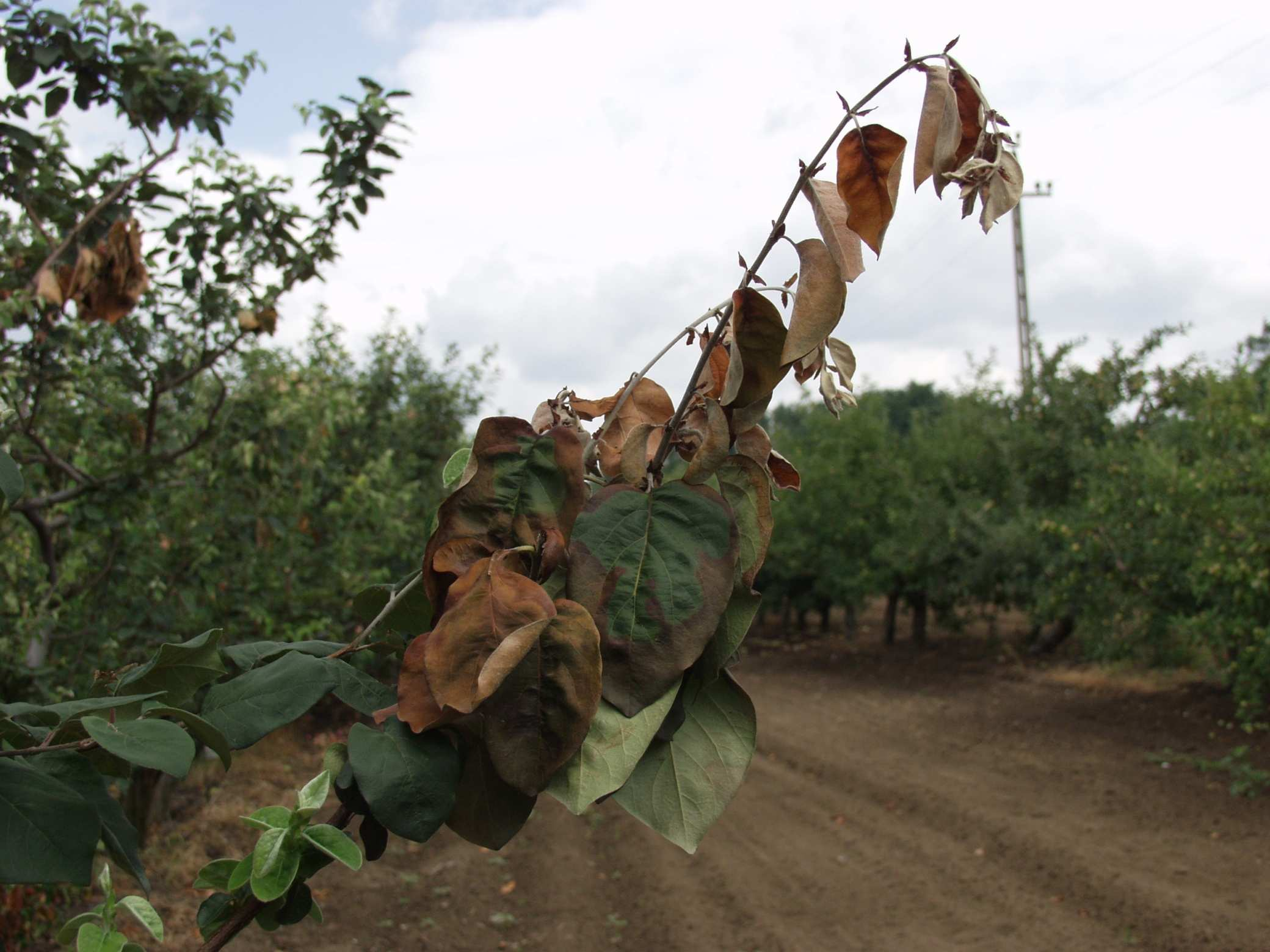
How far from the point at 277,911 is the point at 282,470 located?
5.10m

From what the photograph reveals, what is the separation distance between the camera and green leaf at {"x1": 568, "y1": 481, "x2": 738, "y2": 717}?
62 cm

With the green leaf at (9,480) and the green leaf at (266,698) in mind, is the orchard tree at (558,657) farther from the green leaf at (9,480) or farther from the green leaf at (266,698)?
the green leaf at (9,480)

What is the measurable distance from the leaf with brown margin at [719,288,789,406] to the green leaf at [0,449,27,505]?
532 mm

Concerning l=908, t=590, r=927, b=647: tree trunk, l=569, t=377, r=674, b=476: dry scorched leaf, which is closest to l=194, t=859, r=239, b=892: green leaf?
l=569, t=377, r=674, b=476: dry scorched leaf

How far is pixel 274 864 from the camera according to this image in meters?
0.62

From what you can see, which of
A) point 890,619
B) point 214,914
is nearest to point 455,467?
point 214,914

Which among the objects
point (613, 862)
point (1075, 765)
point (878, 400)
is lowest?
point (613, 862)

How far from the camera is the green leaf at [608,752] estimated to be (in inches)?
24.2

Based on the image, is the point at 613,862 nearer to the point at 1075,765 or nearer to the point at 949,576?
the point at 1075,765

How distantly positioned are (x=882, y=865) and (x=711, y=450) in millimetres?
6141

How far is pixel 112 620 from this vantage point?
4.36 m

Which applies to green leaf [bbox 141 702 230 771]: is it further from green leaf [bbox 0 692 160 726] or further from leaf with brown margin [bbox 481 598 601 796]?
leaf with brown margin [bbox 481 598 601 796]

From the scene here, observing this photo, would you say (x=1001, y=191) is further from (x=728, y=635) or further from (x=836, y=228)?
(x=728, y=635)

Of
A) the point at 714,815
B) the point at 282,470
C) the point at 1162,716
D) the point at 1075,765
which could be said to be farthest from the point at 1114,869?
the point at 714,815
